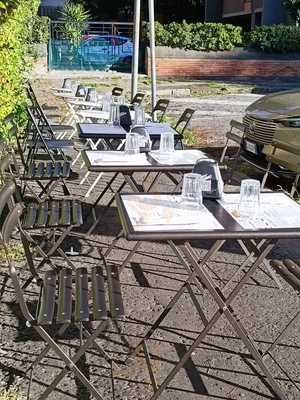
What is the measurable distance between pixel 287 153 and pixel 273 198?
3.13 m

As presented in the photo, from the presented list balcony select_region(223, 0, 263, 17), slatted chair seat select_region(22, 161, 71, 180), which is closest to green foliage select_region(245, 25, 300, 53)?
balcony select_region(223, 0, 263, 17)

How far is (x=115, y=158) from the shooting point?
16.8 ft

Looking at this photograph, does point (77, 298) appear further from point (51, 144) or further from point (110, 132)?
point (51, 144)

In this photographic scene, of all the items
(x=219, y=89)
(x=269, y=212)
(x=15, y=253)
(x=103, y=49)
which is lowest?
(x=219, y=89)

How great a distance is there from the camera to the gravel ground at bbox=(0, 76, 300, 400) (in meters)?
3.50

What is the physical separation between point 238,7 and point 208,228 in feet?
117

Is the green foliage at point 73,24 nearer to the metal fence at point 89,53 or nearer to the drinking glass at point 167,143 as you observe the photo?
the metal fence at point 89,53

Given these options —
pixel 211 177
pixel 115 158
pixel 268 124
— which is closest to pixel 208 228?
pixel 211 177

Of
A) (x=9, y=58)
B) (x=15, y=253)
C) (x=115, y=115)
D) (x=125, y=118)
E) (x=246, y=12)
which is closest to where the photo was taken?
(x=15, y=253)

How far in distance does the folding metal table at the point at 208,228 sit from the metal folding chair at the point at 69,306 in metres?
0.35

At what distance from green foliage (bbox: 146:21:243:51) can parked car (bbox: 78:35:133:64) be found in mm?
1626

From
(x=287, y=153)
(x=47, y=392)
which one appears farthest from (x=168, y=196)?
(x=287, y=153)

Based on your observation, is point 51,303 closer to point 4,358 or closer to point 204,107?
point 4,358

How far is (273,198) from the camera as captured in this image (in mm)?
3910
